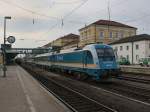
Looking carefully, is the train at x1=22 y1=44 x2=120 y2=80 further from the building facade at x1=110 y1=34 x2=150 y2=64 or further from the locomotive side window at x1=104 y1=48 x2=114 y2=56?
the building facade at x1=110 y1=34 x2=150 y2=64

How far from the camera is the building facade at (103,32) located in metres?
85.4

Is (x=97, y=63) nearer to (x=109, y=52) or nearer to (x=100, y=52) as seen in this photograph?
(x=100, y=52)

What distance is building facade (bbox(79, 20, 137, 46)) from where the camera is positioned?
85387mm

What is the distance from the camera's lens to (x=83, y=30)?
91.5m

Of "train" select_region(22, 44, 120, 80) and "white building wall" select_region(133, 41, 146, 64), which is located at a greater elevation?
"white building wall" select_region(133, 41, 146, 64)

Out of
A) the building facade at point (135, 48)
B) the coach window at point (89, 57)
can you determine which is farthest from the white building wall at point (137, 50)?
the coach window at point (89, 57)

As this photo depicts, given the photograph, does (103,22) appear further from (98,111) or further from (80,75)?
(98,111)

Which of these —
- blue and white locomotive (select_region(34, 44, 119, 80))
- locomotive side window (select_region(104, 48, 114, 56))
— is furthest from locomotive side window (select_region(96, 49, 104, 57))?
locomotive side window (select_region(104, 48, 114, 56))

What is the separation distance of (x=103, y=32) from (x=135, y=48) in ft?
68.7

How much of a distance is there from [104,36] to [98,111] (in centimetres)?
7552

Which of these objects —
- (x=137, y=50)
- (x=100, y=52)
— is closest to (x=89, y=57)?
(x=100, y=52)

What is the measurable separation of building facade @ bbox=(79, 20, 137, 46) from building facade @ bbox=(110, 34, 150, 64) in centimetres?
1068

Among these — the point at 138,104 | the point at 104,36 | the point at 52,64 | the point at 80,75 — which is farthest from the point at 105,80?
the point at 104,36

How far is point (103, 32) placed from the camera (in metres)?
87.0
